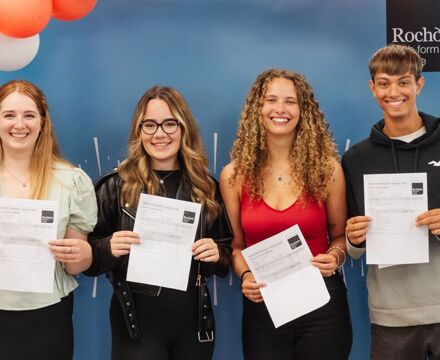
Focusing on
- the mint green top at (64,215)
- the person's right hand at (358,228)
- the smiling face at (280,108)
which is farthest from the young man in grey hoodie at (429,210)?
the mint green top at (64,215)

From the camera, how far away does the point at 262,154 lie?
2.77m

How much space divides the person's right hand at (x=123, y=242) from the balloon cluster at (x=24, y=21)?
95 centimetres

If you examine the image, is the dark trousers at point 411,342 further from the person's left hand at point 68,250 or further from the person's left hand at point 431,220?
the person's left hand at point 68,250

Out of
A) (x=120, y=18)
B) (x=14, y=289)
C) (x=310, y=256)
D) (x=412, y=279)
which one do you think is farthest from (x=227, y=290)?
(x=120, y=18)

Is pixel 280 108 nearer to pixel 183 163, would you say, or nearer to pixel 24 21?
pixel 183 163

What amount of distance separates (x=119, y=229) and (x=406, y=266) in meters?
1.30

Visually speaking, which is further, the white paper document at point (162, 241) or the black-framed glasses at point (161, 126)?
the black-framed glasses at point (161, 126)

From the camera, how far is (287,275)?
2.54 m

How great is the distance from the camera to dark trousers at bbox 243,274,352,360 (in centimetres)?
255

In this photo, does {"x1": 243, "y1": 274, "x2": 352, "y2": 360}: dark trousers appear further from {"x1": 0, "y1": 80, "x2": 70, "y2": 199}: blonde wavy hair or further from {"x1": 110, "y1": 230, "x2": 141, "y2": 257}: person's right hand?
{"x1": 0, "y1": 80, "x2": 70, "y2": 199}: blonde wavy hair

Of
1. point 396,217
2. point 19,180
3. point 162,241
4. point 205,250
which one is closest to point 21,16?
point 19,180

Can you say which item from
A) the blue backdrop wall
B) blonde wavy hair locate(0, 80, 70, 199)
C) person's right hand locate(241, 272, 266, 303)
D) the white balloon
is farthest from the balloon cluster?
person's right hand locate(241, 272, 266, 303)

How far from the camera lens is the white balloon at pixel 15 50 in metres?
2.53

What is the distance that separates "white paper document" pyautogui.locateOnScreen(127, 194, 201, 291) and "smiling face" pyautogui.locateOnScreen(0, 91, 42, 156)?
530 mm
